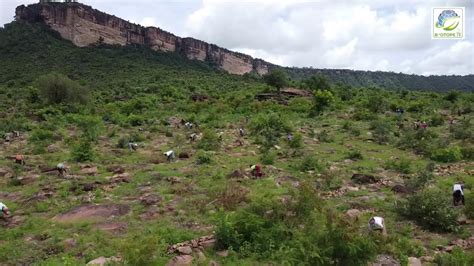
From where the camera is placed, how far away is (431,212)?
7672 millimetres

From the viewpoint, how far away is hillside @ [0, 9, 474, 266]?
6613mm

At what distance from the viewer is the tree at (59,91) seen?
28.2 metres

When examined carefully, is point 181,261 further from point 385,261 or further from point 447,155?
point 447,155

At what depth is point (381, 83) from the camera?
97250 mm

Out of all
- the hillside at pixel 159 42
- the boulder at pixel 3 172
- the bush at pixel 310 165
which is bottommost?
the boulder at pixel 3 172

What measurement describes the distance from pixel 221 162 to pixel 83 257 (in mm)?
6788

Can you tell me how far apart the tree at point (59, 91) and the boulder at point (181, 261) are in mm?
24429

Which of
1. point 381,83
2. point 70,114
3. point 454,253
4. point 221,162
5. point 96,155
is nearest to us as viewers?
point 454,253

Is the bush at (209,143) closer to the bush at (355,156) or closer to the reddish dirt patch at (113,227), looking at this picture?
the bush at (355,156)

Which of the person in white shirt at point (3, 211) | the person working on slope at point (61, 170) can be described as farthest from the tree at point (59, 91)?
the person in white shirt at point (3, 211)

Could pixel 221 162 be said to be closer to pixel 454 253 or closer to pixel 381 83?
pixel 454 253

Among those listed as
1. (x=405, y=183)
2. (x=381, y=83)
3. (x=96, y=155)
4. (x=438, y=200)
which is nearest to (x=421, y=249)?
(x=438, y=200)

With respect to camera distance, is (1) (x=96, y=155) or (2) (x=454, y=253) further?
(1) (x=96, y=155)

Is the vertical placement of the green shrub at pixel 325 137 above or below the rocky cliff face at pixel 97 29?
below
